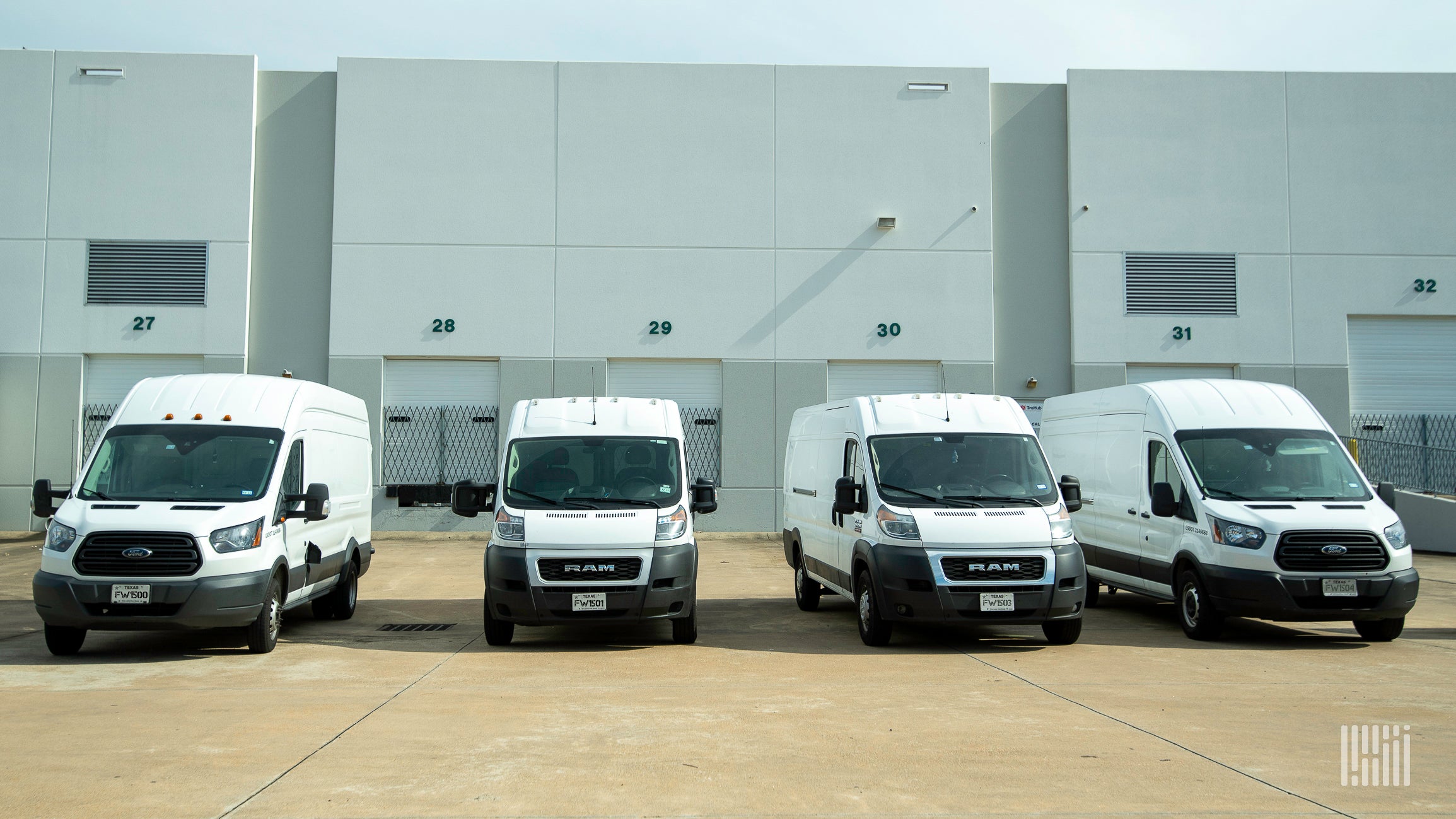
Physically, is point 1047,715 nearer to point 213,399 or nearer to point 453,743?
point 453,743

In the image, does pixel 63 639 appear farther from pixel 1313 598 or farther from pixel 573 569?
pixel 1313 598

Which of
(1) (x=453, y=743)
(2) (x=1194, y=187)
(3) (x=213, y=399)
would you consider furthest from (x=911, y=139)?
(1) (x=453, y=743)

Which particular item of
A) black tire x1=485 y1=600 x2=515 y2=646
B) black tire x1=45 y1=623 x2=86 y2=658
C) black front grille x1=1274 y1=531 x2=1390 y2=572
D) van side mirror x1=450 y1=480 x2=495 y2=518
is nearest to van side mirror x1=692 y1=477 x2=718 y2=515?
van side mirror x1=450 y1=480 x2=495 y2=518

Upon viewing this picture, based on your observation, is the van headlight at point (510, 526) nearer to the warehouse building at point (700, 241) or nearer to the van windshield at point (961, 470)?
the van windshield at point (961, 470)

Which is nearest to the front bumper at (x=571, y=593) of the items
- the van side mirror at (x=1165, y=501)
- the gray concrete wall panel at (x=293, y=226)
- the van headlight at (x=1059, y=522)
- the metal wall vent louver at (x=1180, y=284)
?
the van headlight at (x=1059, y=522)

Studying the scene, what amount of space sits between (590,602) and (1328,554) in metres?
6.78

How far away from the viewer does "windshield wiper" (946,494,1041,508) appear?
402 inches

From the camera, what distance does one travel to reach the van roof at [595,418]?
1077 centimetres

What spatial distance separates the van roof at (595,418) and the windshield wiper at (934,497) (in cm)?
210

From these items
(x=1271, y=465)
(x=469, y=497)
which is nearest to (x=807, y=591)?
(x=469, y=497)

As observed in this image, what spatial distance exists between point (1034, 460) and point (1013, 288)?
45.6ft

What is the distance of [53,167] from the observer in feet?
74.7

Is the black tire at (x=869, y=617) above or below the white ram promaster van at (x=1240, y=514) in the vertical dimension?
below

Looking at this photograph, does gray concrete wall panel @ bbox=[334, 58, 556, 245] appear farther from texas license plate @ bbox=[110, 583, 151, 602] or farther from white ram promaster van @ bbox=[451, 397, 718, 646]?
texas license plate @ bbox=[110, 583, 151, 602]
